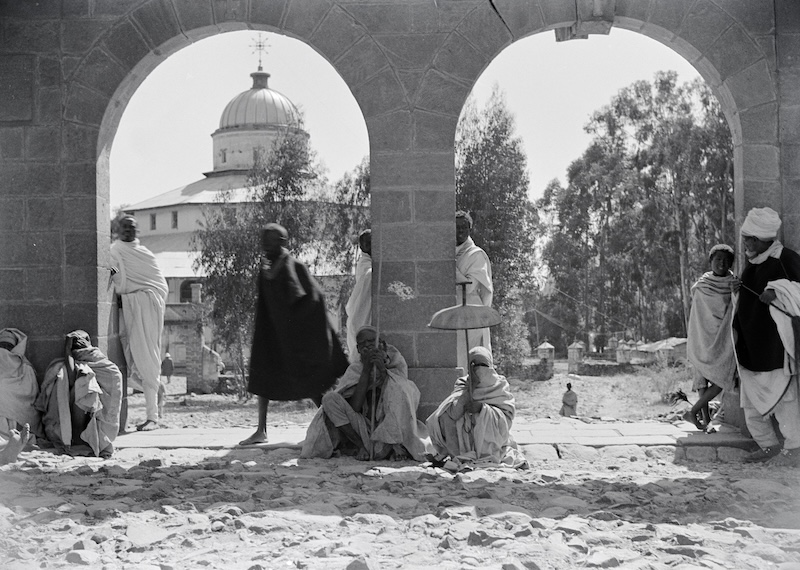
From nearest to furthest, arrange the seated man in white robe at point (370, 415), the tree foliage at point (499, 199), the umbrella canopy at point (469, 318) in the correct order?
the umbrella canopy at point (469, 318), the seated man in white robe at point (370, 415), the tree foliage at point (499, 199)

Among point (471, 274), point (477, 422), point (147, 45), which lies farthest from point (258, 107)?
point (477, 422)

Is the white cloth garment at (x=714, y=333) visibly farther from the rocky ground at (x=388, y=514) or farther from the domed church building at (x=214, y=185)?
the domed church building at (x=214, y=185)

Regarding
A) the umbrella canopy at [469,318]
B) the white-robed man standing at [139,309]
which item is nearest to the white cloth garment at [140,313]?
the white-robed man standing at [139,309]

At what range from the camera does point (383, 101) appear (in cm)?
750

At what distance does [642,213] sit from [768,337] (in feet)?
83.0

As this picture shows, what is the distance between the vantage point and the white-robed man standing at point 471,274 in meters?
7.63

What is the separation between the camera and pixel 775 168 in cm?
732

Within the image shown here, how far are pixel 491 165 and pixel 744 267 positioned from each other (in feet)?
51.6

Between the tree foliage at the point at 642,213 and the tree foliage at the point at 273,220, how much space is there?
36.9ft

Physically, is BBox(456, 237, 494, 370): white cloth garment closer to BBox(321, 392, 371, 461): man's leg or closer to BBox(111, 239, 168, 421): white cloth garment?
BBox(321, 392, 371, 461): man's leg

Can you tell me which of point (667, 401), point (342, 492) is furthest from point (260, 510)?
point (667, 401)

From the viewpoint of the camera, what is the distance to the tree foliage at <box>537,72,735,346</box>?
28.3 metres

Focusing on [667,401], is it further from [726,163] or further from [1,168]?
[1,168]

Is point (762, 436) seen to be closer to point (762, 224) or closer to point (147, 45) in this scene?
point (762, 224)
